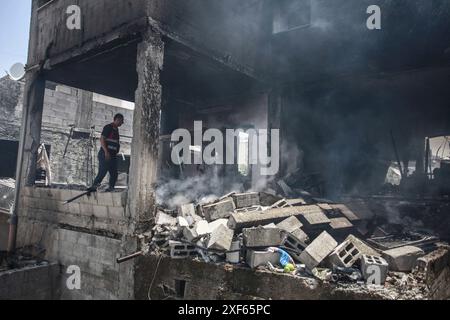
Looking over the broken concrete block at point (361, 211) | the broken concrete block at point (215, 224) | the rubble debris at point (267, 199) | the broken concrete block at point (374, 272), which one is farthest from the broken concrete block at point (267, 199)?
the broken concrete block at point (374, 272)

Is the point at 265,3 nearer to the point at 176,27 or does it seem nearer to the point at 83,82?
the point at 176,27

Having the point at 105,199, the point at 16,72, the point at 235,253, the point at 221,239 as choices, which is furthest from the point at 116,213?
the point at 16,72

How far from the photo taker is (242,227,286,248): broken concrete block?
4.92 metres

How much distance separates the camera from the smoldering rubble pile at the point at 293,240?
172 inches

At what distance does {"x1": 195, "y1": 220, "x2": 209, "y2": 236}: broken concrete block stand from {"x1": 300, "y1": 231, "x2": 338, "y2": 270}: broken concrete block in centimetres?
175

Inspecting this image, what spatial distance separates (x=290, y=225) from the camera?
17.4 feet

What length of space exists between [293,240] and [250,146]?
4.52 meters

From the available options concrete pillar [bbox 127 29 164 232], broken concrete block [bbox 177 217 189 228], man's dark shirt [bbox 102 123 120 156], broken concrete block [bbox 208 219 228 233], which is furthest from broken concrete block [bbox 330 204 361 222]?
man's dark shirt [bbox 102 123 120 156]

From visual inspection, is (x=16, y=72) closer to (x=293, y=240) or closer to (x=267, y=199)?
(x=267, y=199)

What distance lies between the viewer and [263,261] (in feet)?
15.4

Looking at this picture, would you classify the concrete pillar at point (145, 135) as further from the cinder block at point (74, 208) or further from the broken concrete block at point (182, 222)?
the cinder block at point (74, 208)

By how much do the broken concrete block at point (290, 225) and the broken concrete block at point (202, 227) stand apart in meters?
1.30

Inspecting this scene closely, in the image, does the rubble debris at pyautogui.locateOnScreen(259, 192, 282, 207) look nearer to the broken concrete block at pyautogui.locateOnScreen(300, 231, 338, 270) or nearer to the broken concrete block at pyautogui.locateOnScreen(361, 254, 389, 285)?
the broken concrete block at pyautogui.locateOnScreen(300, 231, 338, 270)
